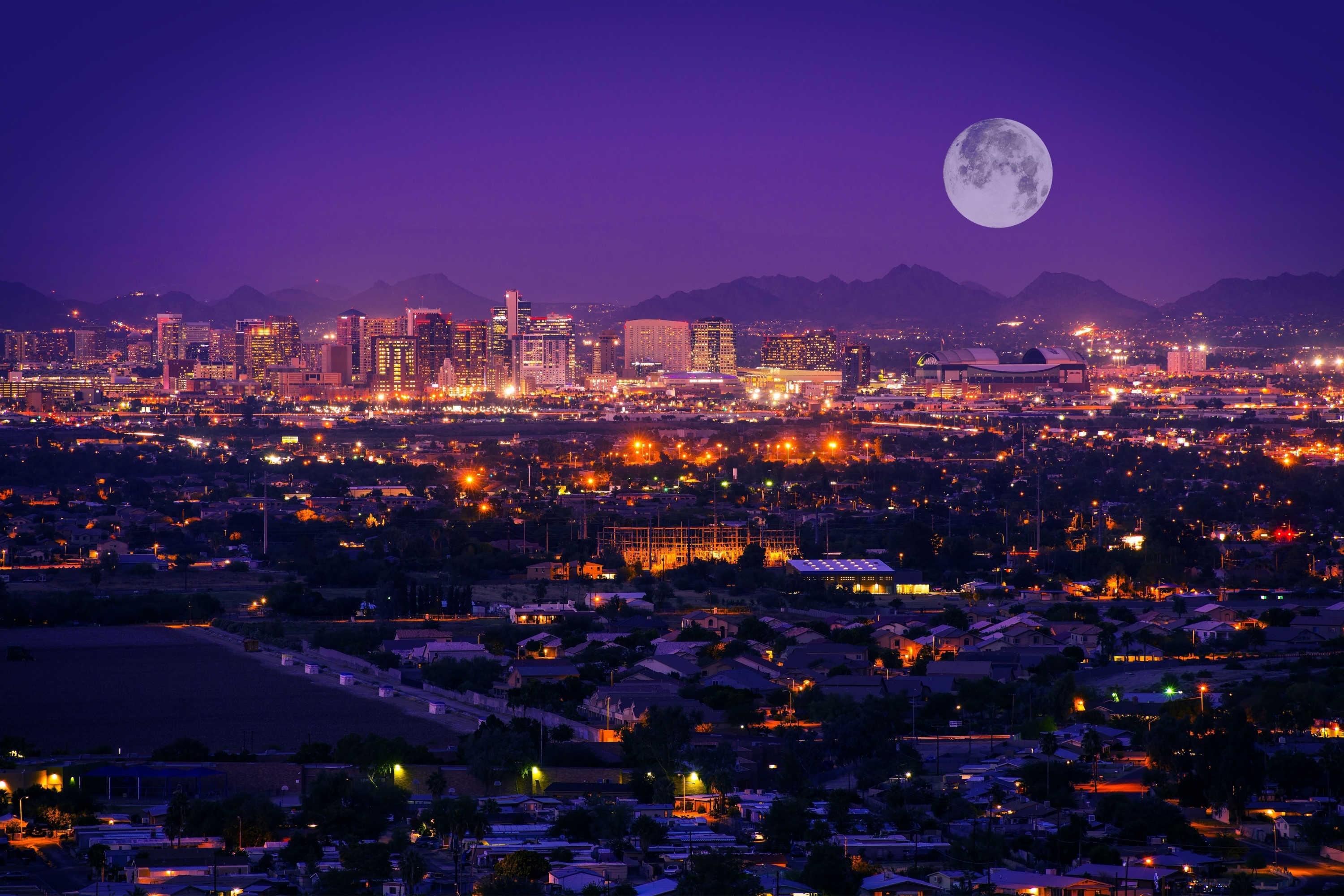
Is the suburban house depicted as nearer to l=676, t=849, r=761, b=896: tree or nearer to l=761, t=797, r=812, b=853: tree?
l=761, t=797, r=812, b=853: tree

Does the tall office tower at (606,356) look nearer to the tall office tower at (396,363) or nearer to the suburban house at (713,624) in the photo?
the tall office tower at (396,363)

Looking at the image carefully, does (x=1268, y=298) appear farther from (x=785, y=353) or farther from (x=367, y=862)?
(x=367, y=862)

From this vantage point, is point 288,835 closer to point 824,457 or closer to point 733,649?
point 733,649

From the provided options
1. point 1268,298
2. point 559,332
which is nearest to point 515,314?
point 559,332

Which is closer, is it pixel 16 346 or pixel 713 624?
pixel 713 624

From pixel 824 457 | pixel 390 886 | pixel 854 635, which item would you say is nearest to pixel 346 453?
pixel 824 457

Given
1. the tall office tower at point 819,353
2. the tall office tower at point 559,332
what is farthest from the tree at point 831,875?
the tall office tower at point 559,332
